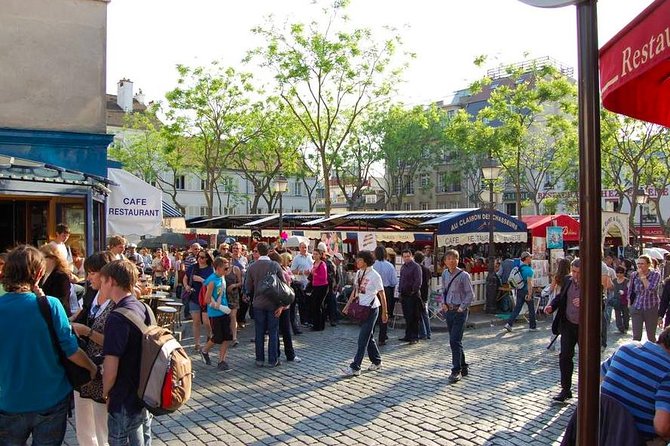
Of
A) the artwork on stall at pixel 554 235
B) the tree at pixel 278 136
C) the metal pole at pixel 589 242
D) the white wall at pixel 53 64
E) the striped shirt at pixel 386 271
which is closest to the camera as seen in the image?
the metal pole at pixel 589 242

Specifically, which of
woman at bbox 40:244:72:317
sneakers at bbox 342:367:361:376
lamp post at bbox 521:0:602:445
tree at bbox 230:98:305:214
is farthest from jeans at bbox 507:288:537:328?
tree at bbox 230:98:305:214

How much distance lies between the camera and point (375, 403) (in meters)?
6.87

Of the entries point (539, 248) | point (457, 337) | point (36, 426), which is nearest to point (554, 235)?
point (539, 248)

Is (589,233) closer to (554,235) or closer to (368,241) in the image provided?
(368,241)

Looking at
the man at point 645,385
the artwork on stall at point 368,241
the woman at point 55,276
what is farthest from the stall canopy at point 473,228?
the man at point 645,385

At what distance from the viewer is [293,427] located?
237 inches

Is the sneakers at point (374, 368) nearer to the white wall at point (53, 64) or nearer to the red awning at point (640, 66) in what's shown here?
the red awning at point (640, 66)

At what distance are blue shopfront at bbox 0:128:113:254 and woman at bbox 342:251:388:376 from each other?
459cm

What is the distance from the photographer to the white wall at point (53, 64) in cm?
1253

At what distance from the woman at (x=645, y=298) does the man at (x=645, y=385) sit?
6925 millimetres

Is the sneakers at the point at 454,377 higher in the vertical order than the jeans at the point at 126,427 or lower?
lower

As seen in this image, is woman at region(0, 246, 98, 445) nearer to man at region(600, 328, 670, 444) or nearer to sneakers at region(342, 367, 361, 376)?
man at region(600, 328, 670, 444)

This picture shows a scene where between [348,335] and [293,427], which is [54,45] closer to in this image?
[348,335]

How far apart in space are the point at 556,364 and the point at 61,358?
757 centimetres
